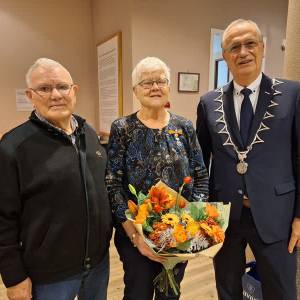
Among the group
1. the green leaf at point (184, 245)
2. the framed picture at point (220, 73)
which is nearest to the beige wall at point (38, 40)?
the framed picture at point (220, 73)

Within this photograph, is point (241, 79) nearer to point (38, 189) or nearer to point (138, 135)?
point (138, 135)

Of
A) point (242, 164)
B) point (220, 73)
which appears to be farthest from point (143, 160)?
point (220, 73)

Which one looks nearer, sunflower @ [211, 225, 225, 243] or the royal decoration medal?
sunflower @ [211, 225, 225, 243]

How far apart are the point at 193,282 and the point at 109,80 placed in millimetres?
2537

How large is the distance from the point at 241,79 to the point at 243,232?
29.6 inches

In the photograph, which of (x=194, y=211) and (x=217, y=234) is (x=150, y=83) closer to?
(x=194, y=211)

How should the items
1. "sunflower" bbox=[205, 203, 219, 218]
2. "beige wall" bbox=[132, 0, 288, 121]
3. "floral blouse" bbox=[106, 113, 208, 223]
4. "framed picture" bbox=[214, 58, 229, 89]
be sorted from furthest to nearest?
1. "framed picture" bbox=[214, 58, 229, 89]
2. "beige wall" bbox=[132, 0, 288, 121]
3. "floral blouse" bbox=[106, 113, 208, 223]
4. "sunflower" bbox=[205, 203, 219, 218]

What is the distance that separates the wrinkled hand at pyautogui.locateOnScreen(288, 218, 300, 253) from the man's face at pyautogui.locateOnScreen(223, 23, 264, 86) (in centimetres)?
71

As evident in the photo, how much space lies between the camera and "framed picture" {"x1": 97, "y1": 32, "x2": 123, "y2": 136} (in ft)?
11.5

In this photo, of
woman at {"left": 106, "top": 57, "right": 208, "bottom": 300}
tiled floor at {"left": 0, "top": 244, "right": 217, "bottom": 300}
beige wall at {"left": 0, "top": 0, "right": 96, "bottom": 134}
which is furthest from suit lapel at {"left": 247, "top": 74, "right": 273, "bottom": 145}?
beige wall at {"left": 0, "top": 0, "right": 96, "bottom": 134}

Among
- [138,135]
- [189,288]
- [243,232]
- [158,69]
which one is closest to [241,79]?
[158,69]

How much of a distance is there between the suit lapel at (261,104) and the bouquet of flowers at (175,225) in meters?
0.44

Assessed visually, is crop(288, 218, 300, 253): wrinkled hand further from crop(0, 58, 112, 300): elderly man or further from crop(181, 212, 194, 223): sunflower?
crop(0, 58, 112, 300): elderly man

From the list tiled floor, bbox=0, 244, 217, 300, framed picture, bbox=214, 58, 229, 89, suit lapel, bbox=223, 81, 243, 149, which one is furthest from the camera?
framed picture, bbox=214, 58, 229, 89
